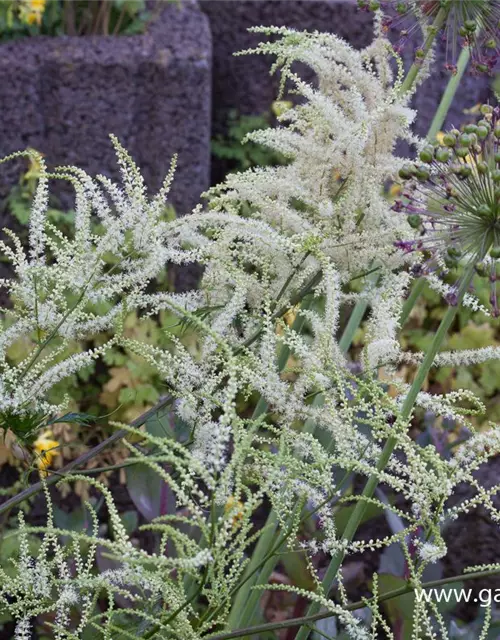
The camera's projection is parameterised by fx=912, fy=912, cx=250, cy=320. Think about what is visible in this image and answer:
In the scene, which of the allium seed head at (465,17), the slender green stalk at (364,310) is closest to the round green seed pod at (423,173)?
the slender green stalk at (364,310)

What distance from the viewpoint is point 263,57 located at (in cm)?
336

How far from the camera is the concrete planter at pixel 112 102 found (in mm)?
2691

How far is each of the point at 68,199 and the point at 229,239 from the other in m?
2.11

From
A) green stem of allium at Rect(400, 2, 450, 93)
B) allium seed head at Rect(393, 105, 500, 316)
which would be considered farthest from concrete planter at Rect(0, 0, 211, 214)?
allium seed head at Rect(393, 105, 500, 316)

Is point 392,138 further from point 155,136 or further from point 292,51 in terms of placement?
point 155,136

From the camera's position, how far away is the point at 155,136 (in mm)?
2873

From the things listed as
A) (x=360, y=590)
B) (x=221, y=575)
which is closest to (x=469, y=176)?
(x=221, y=575)

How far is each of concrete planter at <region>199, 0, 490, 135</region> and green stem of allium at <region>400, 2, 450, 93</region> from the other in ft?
7.43

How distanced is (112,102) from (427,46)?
198 centimetres

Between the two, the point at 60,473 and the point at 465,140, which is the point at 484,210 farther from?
the point at 60,473

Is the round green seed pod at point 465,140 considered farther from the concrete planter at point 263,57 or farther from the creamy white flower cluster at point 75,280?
the concrete planter at point 263,57

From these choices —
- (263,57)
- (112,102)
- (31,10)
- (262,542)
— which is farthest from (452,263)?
(263,57)

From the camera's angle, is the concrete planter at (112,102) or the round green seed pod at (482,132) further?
the concrete planter at (112,102)

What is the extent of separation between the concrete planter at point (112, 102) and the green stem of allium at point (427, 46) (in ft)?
6.26
